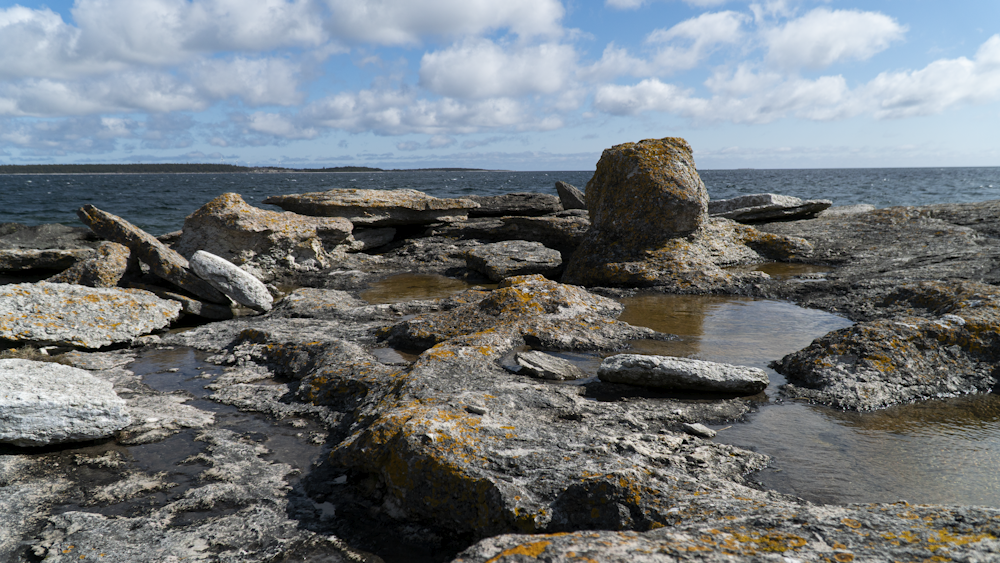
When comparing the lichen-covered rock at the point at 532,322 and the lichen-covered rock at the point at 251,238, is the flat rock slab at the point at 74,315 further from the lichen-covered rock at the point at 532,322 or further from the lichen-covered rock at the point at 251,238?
the lichen-covered rock at the point at 251,238

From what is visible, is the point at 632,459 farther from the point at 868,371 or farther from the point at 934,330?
the point at 934,330

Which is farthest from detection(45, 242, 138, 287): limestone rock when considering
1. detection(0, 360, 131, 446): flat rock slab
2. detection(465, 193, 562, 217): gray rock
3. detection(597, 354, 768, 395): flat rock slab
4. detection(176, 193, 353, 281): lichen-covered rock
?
detection(465, 193, 562, 217): gray rock

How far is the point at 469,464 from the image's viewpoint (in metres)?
3.16

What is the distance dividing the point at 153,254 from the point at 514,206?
1169 centimetres

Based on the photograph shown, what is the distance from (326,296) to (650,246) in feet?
20.4

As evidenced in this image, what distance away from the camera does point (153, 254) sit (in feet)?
31.2

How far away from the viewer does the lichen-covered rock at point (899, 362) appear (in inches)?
181

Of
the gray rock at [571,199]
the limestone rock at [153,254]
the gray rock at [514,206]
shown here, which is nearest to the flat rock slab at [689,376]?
the limestone rock at [153,254]

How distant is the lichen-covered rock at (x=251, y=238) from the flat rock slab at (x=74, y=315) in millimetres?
4921

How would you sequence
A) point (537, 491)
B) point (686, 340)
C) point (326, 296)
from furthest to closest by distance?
1. point (326, 296)
2. point (686, 340)
3. point (537, 491)

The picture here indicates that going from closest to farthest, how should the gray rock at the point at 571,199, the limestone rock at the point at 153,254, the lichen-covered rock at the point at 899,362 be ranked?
the lichen-covered rock at the point at 899,362 < the limestone rock at the point at 153,254 < the gray rock at the point at 571,199

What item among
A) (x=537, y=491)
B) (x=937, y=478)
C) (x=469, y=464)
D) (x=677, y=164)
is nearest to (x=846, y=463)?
(x=937, y=478)

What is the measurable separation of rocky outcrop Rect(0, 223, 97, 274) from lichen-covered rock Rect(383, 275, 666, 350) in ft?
23.5

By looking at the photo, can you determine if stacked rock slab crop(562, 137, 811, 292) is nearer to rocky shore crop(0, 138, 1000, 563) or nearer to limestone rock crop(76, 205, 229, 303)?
rocky shore crop(0, 138, 1000, 563)
